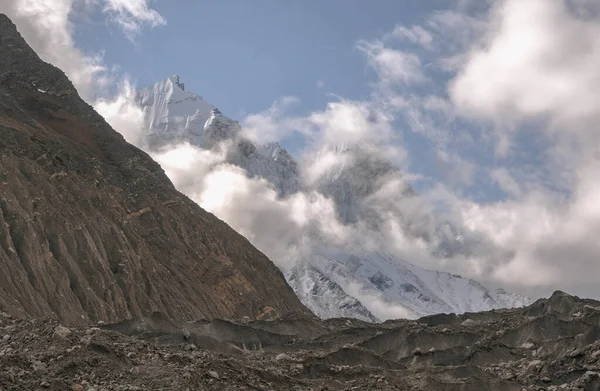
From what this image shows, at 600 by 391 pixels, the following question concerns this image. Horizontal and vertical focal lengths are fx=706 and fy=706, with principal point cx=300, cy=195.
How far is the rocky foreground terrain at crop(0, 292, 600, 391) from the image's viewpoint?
16578mm

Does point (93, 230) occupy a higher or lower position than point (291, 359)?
higher

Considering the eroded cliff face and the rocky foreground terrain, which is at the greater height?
the eroded cliff face

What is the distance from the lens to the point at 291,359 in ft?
90.2

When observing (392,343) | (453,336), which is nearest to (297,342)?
(392,343)

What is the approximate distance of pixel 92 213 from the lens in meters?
65.4

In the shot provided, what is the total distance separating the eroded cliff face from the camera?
52406mm

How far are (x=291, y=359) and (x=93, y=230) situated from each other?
40.2 meters

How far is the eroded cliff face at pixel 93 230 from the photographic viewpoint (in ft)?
172

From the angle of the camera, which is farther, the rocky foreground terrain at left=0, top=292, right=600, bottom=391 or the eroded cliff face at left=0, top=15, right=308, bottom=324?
the eroded cliff face at left=0, top=15, right=308, bottom=324

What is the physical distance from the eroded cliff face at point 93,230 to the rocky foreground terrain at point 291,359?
1497 centimetres

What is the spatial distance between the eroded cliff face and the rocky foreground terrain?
589 inches

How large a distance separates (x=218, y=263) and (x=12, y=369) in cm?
6730

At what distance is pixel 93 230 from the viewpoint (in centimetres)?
6319

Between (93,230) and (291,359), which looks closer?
(291,359)
